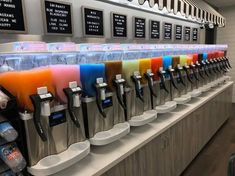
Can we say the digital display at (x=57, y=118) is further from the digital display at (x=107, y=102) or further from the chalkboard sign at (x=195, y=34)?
the chalkboard sign at (x=195, y=34)

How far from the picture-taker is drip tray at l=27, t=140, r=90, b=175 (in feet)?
3.47

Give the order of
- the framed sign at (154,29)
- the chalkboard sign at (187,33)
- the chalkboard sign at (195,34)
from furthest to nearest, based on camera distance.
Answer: the chalkboard sign at (195,34), the chalkboard sign at (187,33), the framed sign at (154,29)

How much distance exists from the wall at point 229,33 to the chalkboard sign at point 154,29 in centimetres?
351

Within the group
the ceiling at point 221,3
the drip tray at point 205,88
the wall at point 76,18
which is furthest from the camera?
the ceiling at point 221,3

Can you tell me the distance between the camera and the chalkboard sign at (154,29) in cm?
345

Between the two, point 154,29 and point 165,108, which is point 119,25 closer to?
point 154,29

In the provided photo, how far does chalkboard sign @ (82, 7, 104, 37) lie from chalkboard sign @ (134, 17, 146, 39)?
0.73m

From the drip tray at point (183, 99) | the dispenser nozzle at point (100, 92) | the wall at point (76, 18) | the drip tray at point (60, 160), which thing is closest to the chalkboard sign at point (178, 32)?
the wall at point (76, 18)

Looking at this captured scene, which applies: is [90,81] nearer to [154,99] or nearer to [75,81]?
[75,81]

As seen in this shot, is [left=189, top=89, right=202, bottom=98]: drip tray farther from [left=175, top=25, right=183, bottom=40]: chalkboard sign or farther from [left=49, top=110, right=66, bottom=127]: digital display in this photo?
[left=49, top=110, right=66, bottom=127]: digital display

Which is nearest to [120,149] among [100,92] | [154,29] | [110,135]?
[110,135]

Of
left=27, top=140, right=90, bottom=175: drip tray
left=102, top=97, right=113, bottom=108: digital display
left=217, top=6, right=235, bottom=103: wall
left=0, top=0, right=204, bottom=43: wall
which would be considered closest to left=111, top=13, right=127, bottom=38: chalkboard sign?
left=0, top=0, right=204, bottom=43: wall

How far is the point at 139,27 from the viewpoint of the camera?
125 inches

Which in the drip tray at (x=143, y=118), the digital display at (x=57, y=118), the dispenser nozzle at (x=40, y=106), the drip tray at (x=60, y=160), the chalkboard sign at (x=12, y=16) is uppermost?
the chalkboard sign at (x=12, y=16)
